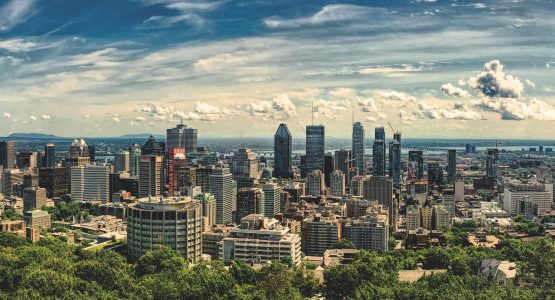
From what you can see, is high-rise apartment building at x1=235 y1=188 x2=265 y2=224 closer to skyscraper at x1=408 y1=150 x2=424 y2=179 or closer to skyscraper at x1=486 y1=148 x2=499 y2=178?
skyscraper at x1=408 y1=150 x2=424 y2=179

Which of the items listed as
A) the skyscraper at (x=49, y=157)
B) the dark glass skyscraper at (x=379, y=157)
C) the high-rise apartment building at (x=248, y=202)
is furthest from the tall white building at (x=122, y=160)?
the high-rise apartment building at (x=248, y=202)

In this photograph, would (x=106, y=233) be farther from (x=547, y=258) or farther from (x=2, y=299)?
(x=547, y=258)

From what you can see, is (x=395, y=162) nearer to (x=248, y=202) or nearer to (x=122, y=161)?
(x=122, y=161)

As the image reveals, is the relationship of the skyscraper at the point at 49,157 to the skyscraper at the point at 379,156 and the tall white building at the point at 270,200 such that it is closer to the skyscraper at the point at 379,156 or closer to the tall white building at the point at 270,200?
the tall white building at the point at 270,200

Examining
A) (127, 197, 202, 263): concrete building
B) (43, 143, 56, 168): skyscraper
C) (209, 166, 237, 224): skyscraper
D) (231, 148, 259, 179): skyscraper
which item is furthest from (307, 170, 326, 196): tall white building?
(43, 143, 56, 168): skyscraper

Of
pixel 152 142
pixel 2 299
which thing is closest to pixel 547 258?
pixel 2 299

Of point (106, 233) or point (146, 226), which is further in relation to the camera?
point (106, 233)
